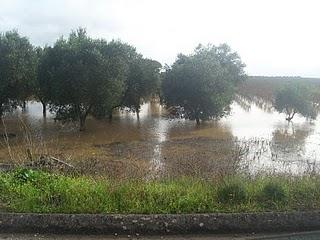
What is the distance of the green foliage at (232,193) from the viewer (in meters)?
6.38

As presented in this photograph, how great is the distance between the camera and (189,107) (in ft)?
121

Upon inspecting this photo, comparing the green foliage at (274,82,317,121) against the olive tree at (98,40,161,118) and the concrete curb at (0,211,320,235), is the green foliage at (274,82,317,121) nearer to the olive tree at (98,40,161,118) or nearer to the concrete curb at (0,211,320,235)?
the olive tree at (98,40,161,118)

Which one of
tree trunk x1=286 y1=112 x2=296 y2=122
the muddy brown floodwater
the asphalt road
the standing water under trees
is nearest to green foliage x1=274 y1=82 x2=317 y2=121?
tree trunk x1=286 y1=112 x2=296 y2=122

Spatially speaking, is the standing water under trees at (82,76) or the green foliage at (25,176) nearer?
the green foliage at (25,176)

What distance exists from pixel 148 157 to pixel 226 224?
48.8 ft

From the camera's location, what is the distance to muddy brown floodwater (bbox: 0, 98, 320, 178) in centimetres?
1786

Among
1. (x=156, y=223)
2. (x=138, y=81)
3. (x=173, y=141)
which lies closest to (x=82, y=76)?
(x=173, y=141)

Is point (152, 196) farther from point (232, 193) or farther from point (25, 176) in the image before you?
point (25, 176)

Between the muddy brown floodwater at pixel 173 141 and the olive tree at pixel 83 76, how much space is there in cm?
216

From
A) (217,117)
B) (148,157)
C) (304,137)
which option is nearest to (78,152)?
(148,157)

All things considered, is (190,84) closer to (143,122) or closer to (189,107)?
(189,107)

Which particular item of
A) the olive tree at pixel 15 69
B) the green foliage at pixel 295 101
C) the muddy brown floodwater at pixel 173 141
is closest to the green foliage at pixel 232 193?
the muddy brown floodwater at pixel 173 141

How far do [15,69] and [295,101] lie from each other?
24.0 metres

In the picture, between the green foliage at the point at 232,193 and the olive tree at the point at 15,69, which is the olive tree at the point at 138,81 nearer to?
the olive tree at the point at 15,69
